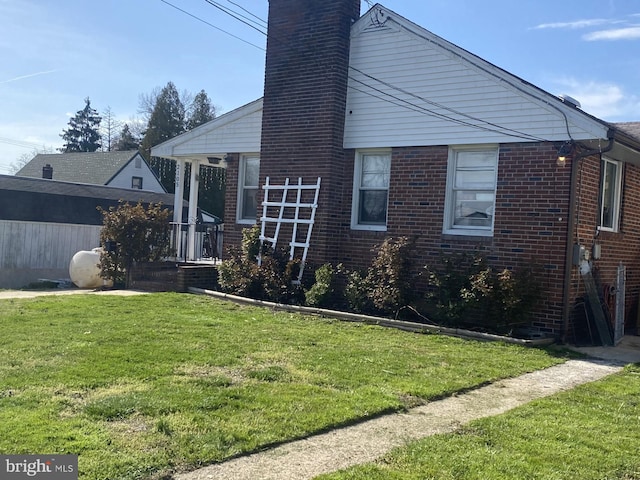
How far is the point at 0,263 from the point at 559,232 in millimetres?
17664

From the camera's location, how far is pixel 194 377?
19.4 ft

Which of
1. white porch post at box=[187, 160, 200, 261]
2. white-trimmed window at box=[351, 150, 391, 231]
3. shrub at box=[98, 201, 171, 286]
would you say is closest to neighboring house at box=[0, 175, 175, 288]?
shrub at box=[98, 201, 171, 286]

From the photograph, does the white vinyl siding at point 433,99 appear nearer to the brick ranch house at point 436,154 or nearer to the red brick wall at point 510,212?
the brick ranch house at point 436,154

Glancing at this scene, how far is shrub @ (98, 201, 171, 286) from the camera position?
14.4 metres

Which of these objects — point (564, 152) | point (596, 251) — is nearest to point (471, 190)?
point (564, 152)

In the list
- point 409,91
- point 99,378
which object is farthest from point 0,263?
point 99,378

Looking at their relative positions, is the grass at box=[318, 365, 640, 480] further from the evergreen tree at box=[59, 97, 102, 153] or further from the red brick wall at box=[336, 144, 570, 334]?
the evergreen tree at box=[59, 97, 102, 153]

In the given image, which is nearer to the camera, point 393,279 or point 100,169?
point 393,279

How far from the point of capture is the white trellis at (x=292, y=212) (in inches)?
482

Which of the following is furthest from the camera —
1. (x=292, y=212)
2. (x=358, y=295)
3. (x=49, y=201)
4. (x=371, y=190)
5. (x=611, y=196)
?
(x=49, y=201)

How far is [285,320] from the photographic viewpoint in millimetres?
9977

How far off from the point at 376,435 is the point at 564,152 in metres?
6.61

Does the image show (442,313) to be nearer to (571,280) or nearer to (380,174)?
(571,280)

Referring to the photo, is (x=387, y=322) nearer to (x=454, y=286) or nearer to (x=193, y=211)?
(x=454, y=286)
